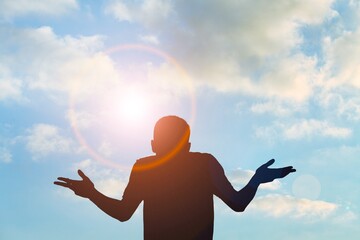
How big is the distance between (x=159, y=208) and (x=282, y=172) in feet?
5.50

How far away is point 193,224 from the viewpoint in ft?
21.2

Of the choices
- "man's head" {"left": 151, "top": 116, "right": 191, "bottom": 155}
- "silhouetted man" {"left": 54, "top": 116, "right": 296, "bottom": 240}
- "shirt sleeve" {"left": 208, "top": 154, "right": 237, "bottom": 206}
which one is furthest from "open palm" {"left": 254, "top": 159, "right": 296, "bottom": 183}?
"man's head" {"left": 151, "top": 116, "right": 191, "bottom": 155}

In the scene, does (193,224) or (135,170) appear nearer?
(193,224)

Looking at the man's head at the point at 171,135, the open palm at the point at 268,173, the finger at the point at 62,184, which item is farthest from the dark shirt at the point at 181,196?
the finger at the point at 62,184

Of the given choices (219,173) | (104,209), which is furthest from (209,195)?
(104,209)

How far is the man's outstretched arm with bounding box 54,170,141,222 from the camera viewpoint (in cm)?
701

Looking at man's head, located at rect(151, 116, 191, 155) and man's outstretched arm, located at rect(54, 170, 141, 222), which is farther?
man's outstretched arm, located at rect(54, 170, 141, 222)

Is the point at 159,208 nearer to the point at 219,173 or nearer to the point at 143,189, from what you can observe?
the point at 143,189

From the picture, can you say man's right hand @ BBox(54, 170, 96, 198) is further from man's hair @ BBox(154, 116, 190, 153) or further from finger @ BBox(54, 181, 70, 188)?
man's hair @ BBox(154, 116, 190, 153)

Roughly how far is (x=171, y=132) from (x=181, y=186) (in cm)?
72

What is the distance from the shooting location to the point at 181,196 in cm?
660

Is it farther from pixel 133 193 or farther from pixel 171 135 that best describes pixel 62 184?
pixel 171 135

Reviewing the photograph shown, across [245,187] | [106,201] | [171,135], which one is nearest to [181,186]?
[171,135]

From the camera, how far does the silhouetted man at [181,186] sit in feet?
21.2
